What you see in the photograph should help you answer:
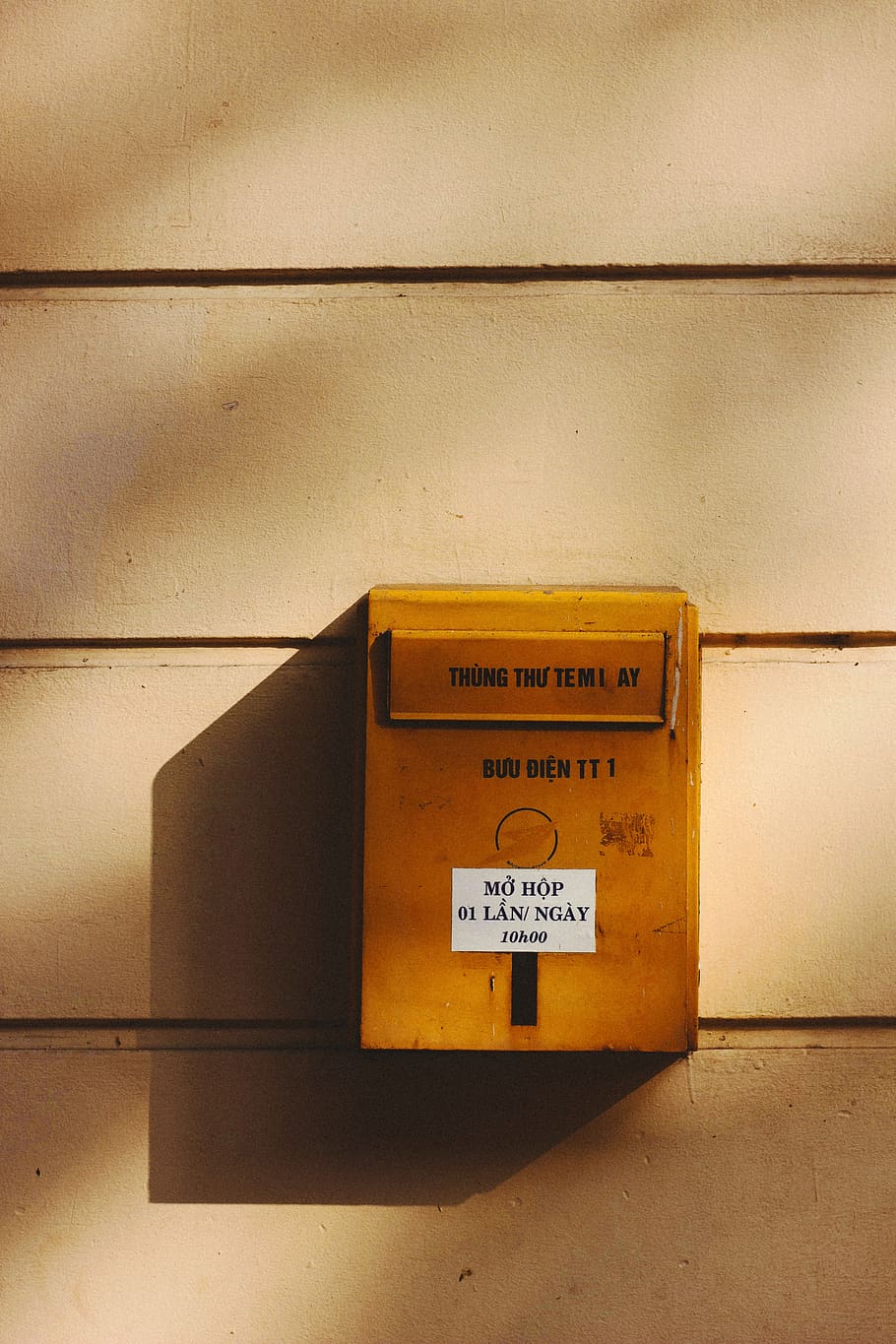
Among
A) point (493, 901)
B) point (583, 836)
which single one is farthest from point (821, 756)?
point (493, 901)

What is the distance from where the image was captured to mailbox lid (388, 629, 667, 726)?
109 centimetres

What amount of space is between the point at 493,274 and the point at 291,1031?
1149 mm

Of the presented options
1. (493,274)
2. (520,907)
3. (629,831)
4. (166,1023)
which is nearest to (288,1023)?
(166,1023)

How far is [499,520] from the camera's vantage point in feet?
4.30

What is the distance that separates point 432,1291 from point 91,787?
34.8 inches

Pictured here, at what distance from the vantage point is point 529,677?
1096mm

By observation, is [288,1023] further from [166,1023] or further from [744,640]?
[744,640]

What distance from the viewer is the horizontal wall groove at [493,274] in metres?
1.30

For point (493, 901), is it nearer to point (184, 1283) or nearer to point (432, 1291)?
point (432, 1291)

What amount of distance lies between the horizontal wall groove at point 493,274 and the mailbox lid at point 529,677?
573 mm

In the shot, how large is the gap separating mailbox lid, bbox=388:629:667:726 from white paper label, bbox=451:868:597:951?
19cm

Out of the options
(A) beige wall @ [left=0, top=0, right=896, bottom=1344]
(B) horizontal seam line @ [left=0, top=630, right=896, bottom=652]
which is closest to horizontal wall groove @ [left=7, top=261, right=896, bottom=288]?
(A) beige wall @ [left=0, top=0, right=896, bottom=1344]

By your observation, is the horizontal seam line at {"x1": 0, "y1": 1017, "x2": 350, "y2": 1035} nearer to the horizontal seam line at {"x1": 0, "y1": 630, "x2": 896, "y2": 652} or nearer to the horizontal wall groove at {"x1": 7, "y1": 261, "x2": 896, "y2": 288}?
the horizontal seam line at {"x1": 0, "y1": 630, "x2": 896, "y2": 652}

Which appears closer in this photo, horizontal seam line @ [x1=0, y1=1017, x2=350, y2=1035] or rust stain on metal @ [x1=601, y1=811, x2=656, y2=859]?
rust stain on metal @ [x1=601, y1=811, x2=656, y2=859]
